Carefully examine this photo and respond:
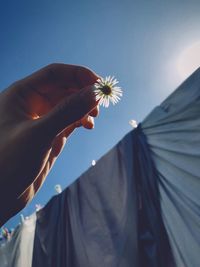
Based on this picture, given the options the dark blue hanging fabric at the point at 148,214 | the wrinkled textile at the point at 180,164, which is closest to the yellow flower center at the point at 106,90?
the wrinkled textile at the point at 180,164

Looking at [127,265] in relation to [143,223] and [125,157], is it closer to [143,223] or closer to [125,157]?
[143,223]

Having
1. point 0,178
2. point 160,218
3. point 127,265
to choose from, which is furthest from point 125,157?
point 0,178

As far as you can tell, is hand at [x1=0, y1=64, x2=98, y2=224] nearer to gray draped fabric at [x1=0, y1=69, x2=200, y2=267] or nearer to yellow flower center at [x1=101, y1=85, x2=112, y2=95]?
yellow flower center at [x1=101, y1=85, x2=112, y2=95]

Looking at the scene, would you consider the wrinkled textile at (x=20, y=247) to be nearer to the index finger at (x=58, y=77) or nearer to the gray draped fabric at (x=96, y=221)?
the gray draped fabric at (x=96, y=221)

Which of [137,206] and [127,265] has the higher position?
[137,206]

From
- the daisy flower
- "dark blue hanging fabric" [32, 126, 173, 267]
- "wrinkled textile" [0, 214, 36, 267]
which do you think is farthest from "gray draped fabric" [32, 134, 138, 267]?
the daisy flower
